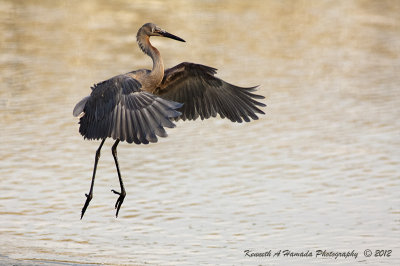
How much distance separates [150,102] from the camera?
1025 centimetres

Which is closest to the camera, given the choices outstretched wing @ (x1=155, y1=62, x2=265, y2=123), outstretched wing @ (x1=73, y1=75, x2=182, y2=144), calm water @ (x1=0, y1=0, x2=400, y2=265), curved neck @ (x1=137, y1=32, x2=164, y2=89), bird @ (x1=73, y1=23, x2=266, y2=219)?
outstretched wing @ (x1=73, y1=75, x2=182, y2=144)

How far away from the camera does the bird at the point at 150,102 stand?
1005 cm

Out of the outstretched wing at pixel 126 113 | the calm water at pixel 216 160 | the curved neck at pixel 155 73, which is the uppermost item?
the curved neck at pixel 155 73

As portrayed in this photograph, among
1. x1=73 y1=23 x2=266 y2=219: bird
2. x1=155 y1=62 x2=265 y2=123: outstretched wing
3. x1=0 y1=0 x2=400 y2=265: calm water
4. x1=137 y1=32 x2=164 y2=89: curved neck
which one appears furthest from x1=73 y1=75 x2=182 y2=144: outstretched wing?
x1=0 y1=0 x2=400 y2=265: calm water

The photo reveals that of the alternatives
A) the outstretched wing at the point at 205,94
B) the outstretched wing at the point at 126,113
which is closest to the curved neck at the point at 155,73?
the outstretched wing at the point at 205,94

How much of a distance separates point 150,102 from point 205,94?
2.10m

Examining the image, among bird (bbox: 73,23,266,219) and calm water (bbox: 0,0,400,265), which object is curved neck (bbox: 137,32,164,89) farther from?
calm water (bbox: 0,0,400,265)

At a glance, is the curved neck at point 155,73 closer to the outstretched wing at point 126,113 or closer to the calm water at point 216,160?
the outstretched wing at point 126,113

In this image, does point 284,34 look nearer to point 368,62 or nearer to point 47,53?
point 368,62

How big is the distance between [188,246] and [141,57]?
47.5ft

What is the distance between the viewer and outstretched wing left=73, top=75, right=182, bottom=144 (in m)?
9.95

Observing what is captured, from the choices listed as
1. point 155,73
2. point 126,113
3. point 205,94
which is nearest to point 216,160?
point 205,94

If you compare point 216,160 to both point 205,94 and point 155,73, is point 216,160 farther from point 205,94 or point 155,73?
point 155,73

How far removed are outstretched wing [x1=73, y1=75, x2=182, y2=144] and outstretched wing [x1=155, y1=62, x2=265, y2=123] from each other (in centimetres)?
117
